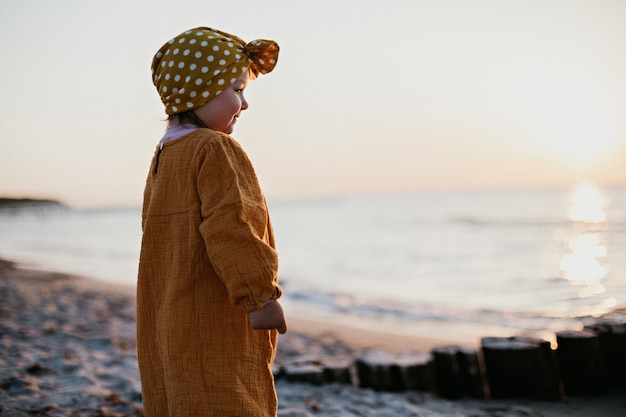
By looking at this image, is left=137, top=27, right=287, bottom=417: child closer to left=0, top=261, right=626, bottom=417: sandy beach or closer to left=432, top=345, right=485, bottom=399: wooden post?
left=0, top=261, right=626, bottom=417: sandy beach

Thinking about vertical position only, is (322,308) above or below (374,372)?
above

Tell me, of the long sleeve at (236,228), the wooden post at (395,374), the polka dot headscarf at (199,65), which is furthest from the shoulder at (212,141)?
the wooden post at (395,374)

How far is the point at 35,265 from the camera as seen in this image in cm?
1524

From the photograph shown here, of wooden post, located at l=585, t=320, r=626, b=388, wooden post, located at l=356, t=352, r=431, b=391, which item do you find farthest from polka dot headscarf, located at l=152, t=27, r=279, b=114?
wooden post, located at l=585, t=320, r=626, b=388

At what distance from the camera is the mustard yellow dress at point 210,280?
5.62 ft

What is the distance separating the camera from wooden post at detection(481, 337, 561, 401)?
3.84m

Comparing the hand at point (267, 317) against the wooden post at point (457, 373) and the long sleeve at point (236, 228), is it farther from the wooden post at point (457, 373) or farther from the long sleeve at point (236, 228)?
the wooden post at point (457, 373)

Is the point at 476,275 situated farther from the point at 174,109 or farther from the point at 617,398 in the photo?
the point at 174,109

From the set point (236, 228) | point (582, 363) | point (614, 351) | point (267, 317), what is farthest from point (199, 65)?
point (614, 351)

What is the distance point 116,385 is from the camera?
157 inches

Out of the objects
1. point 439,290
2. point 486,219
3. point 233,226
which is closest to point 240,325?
point 233,226

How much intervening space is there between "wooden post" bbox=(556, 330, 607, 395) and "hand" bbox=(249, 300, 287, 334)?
2.96 metres

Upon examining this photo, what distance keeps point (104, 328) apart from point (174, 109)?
538cm

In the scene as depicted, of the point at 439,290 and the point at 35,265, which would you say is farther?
the point at 35,265
